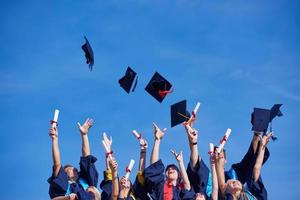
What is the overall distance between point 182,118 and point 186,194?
5.87 feet

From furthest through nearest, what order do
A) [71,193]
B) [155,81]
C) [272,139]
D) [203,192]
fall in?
[155,81]
[272,139]
[203,192]
[71,193]

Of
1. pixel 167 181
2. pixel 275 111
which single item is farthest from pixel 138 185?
pixel 275 111

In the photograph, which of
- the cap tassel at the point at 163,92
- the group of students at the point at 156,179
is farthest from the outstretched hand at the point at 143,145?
the cap tassel at the point at 163,92

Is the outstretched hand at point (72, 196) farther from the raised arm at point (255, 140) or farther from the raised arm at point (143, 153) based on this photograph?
the raised arm at point (255, 140)

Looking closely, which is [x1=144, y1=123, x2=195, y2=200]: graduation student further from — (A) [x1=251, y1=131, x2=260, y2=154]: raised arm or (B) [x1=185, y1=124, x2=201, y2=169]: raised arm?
(A) [x1=251, y1=131, x2=260, y2=154]: raised arm

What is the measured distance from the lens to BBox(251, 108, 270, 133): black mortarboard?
9891 mm

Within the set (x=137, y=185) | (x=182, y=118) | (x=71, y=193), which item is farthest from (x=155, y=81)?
(x=71, y=193)

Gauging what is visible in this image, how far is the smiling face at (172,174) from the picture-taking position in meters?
8.72

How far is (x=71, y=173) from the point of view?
890 centimetres

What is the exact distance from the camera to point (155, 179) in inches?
345

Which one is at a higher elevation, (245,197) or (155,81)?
(155,81)

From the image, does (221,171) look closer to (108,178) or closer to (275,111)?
(108,178)

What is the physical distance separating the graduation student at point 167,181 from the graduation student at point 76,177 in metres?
0.79

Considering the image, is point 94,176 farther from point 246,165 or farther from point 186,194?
point 246,165
